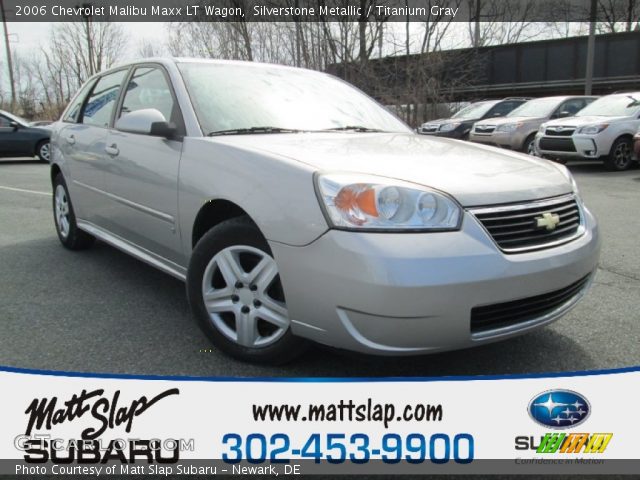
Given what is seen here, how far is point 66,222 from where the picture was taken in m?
4.96

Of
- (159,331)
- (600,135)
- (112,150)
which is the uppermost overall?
(112,150)

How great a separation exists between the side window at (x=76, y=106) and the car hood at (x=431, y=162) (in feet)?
7.79

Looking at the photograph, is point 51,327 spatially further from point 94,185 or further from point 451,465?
point 451,465

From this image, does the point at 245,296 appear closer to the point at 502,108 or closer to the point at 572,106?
the point at 572,106

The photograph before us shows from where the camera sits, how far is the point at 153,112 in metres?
3.11

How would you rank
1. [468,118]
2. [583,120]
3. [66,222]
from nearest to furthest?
1. [66,222]
2. [583,120]
3. [468,118]

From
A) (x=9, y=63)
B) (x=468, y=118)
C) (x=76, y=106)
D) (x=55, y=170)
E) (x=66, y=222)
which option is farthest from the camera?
(x=9, y=63)

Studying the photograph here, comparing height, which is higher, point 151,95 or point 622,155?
point 151,95

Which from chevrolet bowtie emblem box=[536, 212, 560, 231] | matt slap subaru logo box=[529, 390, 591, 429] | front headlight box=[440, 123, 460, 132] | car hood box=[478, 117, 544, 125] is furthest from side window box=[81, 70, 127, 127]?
front headlight box=[440, 123, 460, 132]

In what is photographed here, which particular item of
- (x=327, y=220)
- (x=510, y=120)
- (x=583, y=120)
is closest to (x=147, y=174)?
(x=327, y=220)

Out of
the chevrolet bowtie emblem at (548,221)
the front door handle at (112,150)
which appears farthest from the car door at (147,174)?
the chevrolet bowtie emblem at (548,221)

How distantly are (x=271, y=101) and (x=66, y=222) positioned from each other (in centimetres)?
254

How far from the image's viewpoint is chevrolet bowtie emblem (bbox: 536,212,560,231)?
2434 millimetres

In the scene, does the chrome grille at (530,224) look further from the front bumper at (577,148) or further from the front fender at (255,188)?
the front bumper at (577,148)
